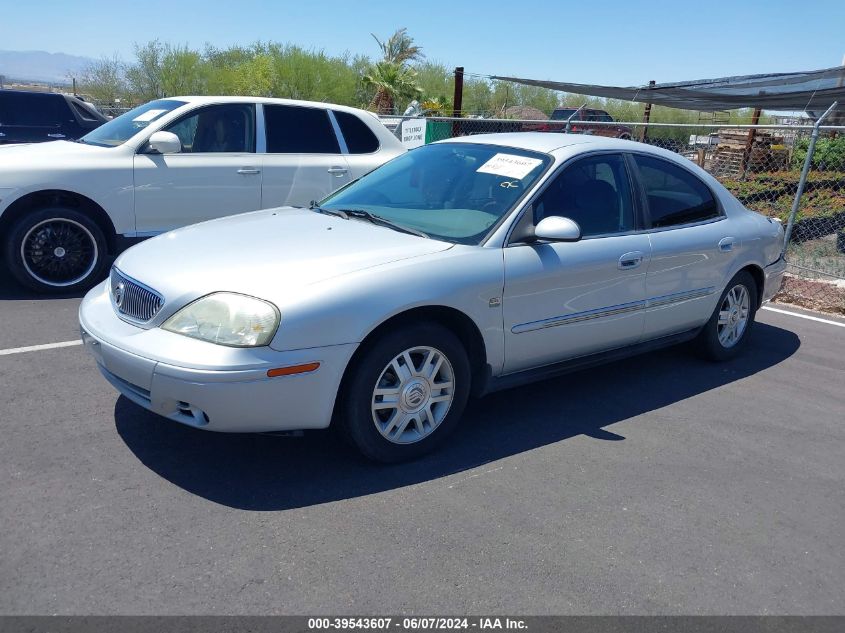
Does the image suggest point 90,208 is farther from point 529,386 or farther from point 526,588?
point 526,588

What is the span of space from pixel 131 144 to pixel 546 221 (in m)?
4.27

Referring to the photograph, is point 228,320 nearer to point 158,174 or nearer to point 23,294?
point 158,174

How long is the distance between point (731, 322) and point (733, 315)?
54 mm

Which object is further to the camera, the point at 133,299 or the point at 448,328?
the point at 448,328

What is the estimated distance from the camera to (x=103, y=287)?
4.20m

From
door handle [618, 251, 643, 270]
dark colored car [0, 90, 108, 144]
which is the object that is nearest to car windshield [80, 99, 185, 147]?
door handle [618, 251, 643, 270]

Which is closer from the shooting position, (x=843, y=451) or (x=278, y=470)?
(x=278, y=470)

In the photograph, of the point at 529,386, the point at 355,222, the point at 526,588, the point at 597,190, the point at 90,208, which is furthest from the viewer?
the point at 90,208

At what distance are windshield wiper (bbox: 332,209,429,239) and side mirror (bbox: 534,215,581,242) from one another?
615 mm

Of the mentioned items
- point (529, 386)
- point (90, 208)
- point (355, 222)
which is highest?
point (355, 222)

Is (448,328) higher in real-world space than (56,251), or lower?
higher

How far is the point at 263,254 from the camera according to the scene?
382 cm

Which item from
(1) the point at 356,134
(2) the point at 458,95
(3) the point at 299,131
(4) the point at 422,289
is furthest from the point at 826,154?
(4) the point at 422,289

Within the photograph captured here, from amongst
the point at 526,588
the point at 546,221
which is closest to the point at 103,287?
the point at 546,221
